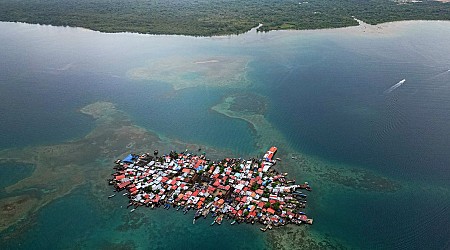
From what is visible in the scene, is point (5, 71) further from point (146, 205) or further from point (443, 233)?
point (443, 233)

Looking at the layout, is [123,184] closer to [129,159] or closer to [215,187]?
[129,159]

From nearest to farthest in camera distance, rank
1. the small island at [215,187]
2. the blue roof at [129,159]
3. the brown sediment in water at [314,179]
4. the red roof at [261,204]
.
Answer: the brown sediment in water at [314,179]
the small island at [215,187]
the red roof at [261,204]
the blue roof at [129,159]

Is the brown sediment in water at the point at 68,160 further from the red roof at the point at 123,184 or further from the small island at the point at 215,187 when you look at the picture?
the small island at the point at 215,187

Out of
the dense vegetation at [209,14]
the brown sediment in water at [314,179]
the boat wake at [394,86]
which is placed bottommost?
the brown sediment in water at [314,179]

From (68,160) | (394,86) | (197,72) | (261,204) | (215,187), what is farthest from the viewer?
(197,72)

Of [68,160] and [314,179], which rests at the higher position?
[68,160]

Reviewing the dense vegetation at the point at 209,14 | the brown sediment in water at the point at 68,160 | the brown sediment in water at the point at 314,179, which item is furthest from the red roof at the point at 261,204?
the dense vegetation at the point at 209,14

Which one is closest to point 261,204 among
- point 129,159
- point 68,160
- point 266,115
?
point 129,159
